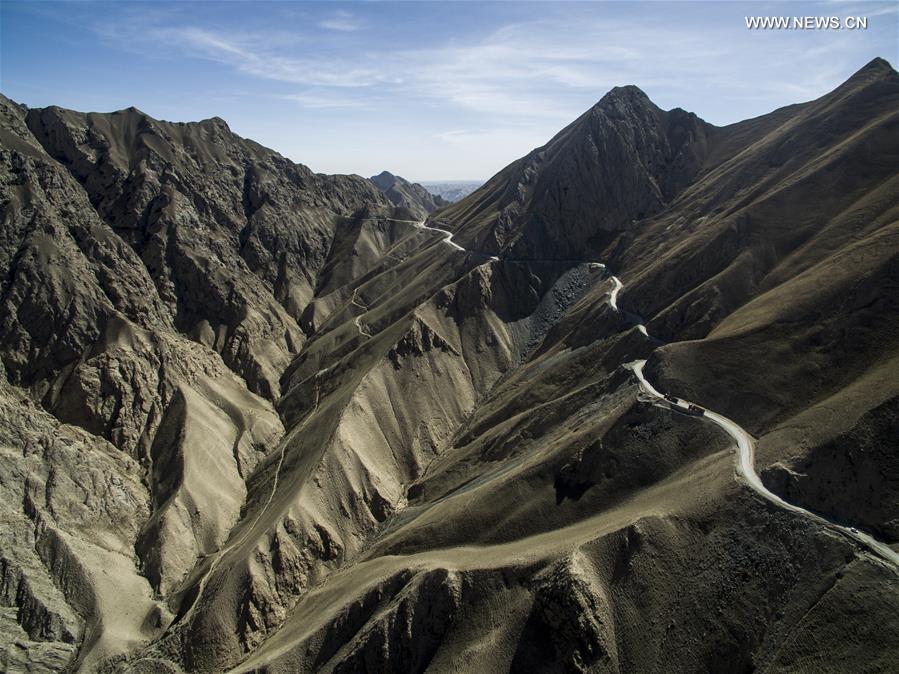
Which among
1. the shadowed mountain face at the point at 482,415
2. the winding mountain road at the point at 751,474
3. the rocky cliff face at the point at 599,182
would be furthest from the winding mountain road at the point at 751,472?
the rocky cliff face at the point at 599,182

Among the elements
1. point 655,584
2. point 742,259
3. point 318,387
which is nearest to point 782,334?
point 742,259

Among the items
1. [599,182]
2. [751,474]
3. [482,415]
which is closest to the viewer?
[751,474]

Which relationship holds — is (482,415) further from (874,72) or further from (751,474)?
(874,72)

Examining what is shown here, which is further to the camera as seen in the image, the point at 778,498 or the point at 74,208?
the point at 74,208

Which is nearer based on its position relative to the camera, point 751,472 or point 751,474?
point 751,474

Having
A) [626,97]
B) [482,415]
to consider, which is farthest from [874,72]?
[482,415]

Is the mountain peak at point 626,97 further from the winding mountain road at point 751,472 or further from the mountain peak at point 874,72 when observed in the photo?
the winding mountain road at point 751,472

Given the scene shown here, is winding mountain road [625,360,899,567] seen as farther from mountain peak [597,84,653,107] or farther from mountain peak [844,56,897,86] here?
mountain peak [597,84,653,107]

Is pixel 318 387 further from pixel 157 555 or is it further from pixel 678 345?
pixel 678 345
